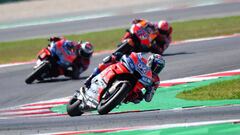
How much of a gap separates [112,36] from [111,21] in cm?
490

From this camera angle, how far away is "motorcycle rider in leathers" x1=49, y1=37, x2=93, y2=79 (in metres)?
18.0

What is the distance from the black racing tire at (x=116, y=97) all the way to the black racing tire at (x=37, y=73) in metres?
6.73

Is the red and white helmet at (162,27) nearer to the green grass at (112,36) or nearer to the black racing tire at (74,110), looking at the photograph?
the green grass at (112,36)

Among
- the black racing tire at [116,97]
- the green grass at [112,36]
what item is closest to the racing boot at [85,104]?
the black racing tire at [116,97]

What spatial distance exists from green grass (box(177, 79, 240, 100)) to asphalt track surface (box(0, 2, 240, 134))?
248cm

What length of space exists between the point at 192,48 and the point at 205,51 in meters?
1.29

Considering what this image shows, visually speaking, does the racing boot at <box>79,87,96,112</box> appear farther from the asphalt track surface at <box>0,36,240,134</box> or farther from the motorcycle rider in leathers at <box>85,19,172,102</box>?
the motorcycle rider in leathers at <box>85,19,172,102</box>

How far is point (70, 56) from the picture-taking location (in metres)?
18.1

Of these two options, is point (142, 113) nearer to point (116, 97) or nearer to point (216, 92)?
point (116, 97)

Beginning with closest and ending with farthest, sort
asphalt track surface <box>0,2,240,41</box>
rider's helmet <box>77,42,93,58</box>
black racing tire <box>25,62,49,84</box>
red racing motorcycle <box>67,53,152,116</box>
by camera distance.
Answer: red racing motorcycle <box>67,53,152,116</box> < black racing tire <box>25,62,49,84</box> < rider's helmet <box>77,42,93,58</box> < asphalt track surface <box>0,2,240,41</box>

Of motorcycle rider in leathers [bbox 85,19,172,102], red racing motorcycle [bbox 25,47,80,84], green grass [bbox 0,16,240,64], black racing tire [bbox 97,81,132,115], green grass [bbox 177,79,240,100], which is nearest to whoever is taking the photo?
black racing tire [bbox 97,81,132,115]

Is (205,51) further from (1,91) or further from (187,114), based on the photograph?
(187,114)

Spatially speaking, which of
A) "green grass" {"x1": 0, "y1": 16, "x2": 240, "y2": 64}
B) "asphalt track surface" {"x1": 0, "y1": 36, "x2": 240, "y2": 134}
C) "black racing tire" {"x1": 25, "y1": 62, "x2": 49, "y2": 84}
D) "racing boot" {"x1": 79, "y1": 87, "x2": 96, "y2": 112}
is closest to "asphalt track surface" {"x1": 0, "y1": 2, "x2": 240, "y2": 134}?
"asphalt track surface" {"x1": 0, "y1": 36, "x2": 240, "y2": 134}

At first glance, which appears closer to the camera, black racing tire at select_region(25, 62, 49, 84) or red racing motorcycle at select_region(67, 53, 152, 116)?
red racing motorcycle at select_region(67, 53, 152, 116)
